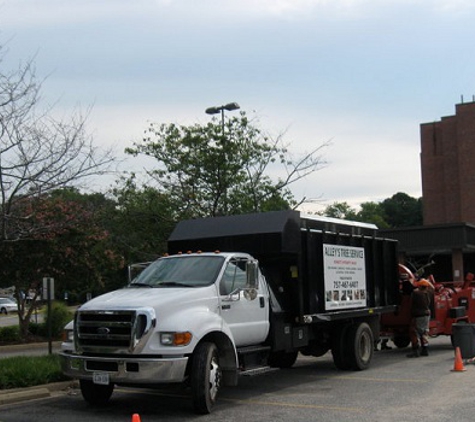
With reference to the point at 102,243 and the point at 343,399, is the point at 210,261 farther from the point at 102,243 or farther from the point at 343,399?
the point at 102,243

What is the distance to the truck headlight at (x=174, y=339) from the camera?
903 cm

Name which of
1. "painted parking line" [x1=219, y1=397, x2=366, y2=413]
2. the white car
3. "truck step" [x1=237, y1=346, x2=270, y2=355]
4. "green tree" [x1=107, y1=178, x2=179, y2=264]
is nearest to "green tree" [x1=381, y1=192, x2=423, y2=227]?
the white car

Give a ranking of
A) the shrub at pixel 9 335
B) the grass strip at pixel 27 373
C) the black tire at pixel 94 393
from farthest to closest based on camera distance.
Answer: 1. the shrub at pixel 9 335
2. the grass strip at pixel 27 373
3. the black tire at pixel 94 393

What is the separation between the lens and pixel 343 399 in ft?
33.8

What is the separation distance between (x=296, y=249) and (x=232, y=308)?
2.11 m

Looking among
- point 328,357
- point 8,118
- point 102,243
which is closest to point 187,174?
point 102,243

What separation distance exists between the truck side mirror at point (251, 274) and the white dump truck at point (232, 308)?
2 centimetres

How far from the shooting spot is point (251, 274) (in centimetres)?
1058

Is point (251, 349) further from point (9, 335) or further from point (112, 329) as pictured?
point (9, 335)

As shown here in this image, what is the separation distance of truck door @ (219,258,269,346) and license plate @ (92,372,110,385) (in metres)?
1.95

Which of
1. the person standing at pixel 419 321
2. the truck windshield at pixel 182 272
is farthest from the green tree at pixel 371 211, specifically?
the truck windshield at pixel 182 272

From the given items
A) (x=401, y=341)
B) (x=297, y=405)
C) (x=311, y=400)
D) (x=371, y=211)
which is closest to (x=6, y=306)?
(x=401, y=341)

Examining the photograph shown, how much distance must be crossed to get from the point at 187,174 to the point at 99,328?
13.7 meters

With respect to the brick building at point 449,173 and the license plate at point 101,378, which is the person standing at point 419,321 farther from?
the brick building at point 449,173
